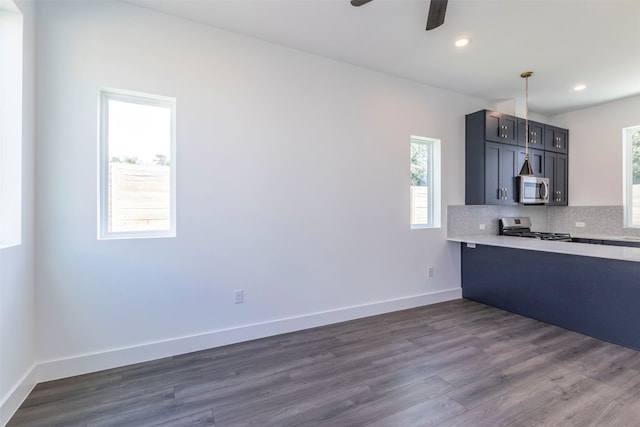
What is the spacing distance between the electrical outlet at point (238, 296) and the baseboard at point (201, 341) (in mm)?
253

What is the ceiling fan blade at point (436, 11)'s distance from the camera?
74.0 inches

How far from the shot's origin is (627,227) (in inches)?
172

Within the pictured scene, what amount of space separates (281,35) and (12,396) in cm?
335

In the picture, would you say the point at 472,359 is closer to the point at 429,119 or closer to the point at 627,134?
the point at 429,119

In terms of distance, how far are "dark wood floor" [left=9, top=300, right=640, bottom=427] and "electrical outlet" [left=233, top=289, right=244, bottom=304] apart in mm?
396

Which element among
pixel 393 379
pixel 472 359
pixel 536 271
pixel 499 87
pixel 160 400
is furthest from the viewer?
pixel 499 87

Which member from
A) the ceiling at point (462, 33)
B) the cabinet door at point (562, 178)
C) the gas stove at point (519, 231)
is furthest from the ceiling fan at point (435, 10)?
the cabinet door at point (562, 178)

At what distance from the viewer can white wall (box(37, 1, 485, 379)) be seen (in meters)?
2.22

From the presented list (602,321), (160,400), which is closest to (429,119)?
(602,321)

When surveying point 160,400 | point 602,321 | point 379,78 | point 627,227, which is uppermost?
point 379,78

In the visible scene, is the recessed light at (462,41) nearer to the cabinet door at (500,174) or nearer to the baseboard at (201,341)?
the cabinet door at (500,174)

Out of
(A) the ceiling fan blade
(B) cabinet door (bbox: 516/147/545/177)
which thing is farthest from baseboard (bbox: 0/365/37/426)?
(B) cabinet door (bbox: 516/147/545/177)

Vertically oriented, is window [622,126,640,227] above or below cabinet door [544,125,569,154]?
below

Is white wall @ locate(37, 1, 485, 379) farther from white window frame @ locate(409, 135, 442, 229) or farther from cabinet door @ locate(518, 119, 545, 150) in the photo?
cabinet door @ locate(518, 119, 545, 150)
